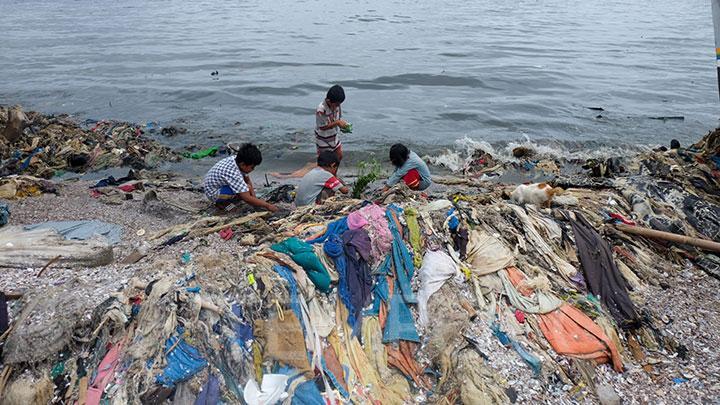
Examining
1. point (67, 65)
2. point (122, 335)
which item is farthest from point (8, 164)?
point (67, 65)

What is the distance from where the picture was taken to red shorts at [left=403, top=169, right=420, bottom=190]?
767 cm

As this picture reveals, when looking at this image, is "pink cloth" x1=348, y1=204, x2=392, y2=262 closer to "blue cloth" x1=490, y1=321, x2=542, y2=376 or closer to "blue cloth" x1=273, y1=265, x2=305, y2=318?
"blue cloth" x1=273, y1=265, x2=305, y2=318

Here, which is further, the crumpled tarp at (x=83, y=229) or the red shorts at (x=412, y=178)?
the red shorts at (x=412, y=178)

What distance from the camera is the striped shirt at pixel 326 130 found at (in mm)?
8156

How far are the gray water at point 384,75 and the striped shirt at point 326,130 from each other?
169 inches

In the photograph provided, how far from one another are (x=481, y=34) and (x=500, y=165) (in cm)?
2328

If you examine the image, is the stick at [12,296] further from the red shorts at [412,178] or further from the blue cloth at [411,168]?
the red shorts at [412,178]

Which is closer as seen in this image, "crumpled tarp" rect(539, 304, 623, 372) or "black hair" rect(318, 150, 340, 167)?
"crumpled tarp" rect(539, 304, 623, 372)

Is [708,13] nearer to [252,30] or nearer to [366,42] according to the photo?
[366,42]

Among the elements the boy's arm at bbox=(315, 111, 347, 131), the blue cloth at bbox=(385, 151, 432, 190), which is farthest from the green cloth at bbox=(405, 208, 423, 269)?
the boy's arm at bbox=(315, 111, 347, 131)

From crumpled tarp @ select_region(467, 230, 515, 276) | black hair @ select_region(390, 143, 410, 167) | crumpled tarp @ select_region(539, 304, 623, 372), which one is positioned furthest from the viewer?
black hair @ select_region(390, 143, 410, 167)

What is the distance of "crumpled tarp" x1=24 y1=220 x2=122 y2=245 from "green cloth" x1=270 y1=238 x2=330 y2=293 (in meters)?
2.42

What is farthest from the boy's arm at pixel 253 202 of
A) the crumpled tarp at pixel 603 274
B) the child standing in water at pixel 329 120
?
the crumpled tarp at pixel 603 274

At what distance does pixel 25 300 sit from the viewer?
418 cm
